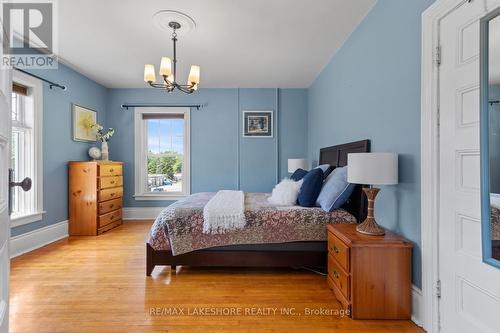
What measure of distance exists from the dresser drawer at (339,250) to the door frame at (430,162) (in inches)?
18.5

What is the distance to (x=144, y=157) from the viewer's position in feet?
14.3

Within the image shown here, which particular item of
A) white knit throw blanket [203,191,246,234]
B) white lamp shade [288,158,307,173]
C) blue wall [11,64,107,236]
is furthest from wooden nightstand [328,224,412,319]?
blue wall [11,64,107,236]

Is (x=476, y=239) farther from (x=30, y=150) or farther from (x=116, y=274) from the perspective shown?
(x=30, y=150)

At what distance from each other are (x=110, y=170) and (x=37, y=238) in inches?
50.2

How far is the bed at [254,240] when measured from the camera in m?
2.09

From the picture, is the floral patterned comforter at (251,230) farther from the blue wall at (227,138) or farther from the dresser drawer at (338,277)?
the blue wall at (227,138)

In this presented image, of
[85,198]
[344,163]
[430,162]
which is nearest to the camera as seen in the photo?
[430,162]

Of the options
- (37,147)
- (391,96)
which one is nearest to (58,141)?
(37,147)

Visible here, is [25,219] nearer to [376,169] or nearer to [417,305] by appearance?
[376,169]

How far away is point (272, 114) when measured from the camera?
4.33 metres

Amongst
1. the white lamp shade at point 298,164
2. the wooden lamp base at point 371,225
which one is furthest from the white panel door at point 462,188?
the white lamp shade at point 298,164

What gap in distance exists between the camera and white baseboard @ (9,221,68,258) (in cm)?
259

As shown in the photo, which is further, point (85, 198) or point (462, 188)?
point (85, 198)

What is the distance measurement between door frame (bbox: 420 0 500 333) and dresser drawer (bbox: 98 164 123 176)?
400cm
